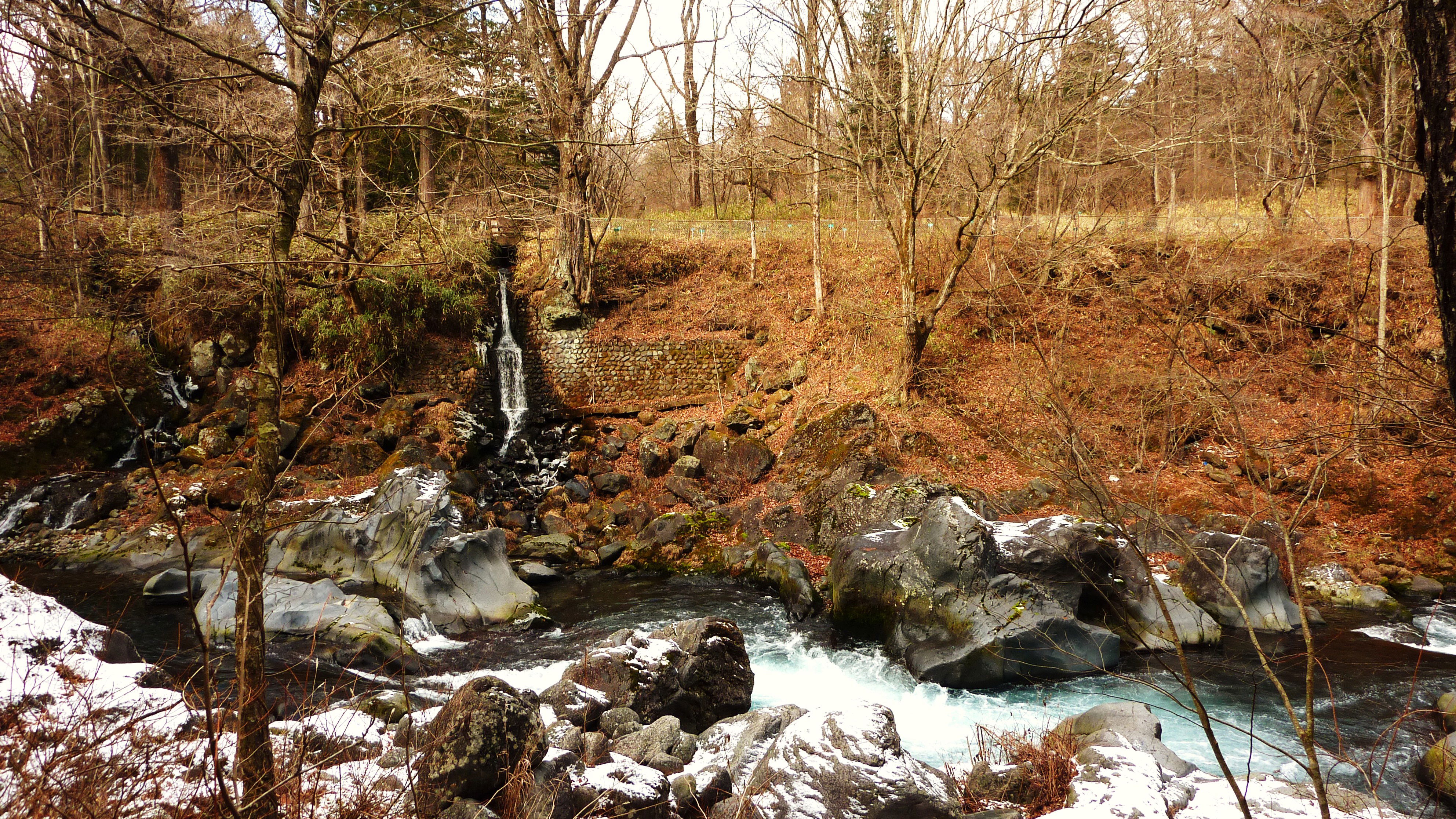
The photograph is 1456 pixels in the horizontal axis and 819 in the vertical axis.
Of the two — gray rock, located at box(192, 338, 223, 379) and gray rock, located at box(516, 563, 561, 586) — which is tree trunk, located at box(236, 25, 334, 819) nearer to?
gray rock, located at box(516, 563, 561, 586)

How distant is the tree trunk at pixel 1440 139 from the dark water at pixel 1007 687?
4683 millimetres

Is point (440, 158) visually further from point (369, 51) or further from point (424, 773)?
point (369, 51)

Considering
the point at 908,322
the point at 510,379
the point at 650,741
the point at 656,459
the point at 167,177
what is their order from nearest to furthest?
the point at 650,741 → the point at 908,322 → the point at 656,459 → the point at 510,379 → the point at 167,177

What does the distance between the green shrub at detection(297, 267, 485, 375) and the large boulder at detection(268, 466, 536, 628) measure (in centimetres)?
576

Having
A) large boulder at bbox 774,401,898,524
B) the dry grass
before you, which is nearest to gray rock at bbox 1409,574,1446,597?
large boulder at bbox 774,401,898,524

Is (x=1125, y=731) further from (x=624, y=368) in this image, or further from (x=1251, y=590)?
(x=624, y=368)

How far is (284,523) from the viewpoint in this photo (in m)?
3.60

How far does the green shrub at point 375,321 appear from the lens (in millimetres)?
16094

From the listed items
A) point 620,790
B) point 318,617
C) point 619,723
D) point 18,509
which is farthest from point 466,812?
point 18,509

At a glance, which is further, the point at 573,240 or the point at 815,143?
the point at 573,240

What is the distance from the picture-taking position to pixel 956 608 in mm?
8484

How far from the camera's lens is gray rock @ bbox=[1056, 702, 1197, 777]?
17.5 feet

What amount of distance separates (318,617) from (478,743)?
4.57 m

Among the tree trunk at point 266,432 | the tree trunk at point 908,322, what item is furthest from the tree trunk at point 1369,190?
the tree trunk at point 266,432
